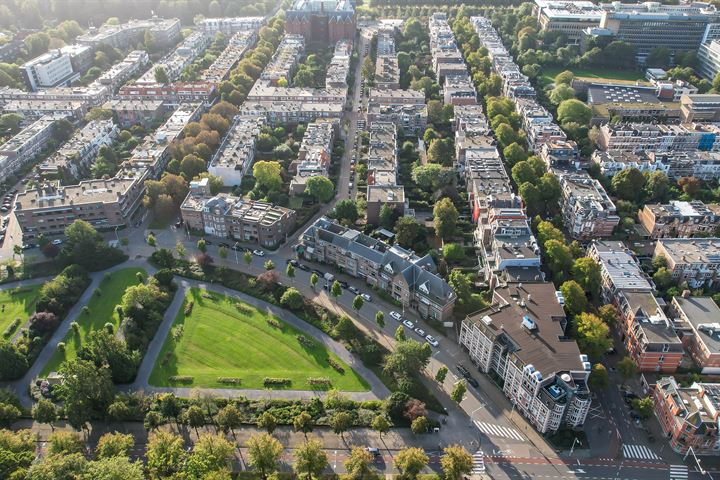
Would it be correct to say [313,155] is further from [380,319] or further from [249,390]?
[249,390]

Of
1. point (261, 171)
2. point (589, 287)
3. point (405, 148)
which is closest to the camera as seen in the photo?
point (589, 287)

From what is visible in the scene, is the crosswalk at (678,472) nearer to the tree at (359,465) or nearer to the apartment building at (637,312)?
the apartment building at (637,312)

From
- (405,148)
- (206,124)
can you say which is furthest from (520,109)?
(206,124)

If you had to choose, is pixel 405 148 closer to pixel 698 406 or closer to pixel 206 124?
pixel 206 124

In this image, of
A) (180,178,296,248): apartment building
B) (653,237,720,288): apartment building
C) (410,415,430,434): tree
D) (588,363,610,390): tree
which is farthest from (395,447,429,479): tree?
(653,237,720,288): apartment building

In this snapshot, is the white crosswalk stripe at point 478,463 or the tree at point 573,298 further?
the tree at point 573,298

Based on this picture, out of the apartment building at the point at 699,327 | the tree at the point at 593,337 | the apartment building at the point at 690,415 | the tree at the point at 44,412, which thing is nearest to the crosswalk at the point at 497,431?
the tree at the point at 593,337
